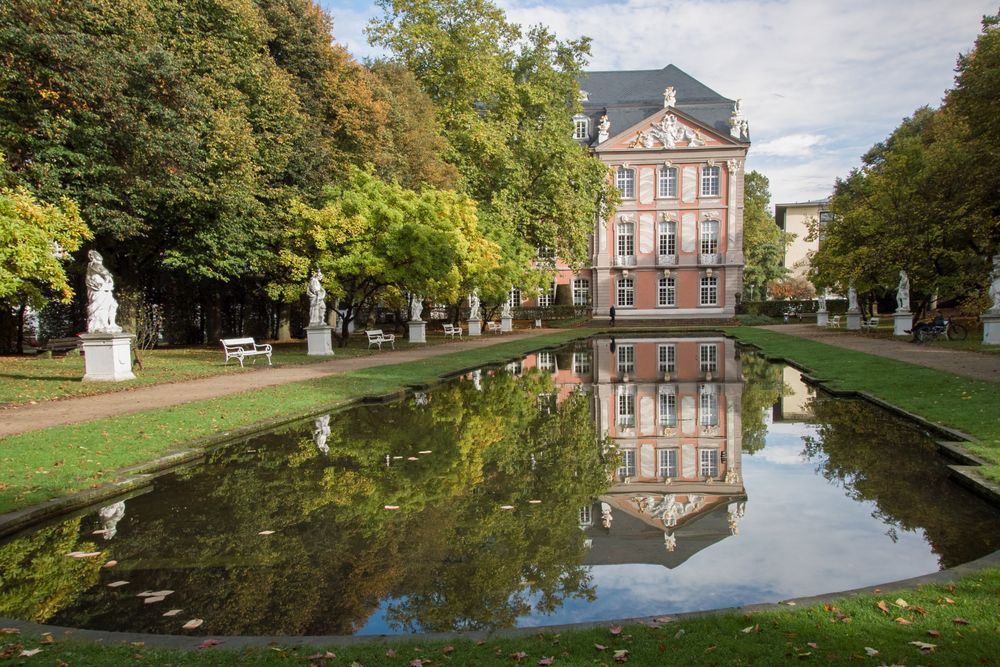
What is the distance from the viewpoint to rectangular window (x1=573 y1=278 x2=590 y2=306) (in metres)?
55.4

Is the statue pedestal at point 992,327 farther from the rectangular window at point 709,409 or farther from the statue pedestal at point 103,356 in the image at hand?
the statue pedestal at point 103,356

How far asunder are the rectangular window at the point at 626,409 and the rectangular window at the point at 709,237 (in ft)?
138

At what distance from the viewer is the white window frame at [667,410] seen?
10.1 m

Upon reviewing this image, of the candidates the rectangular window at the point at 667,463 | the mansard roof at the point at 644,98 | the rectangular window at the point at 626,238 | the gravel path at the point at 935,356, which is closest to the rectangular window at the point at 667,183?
the rectangular window at the point at 626,238

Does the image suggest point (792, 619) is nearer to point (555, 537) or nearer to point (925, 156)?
point (555, 537)

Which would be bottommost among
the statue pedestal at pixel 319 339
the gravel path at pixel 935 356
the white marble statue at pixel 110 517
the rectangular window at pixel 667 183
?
the white marble statue at pixel 110 517

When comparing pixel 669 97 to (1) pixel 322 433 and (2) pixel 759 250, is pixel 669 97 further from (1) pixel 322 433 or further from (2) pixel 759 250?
(1) pixel 322 433

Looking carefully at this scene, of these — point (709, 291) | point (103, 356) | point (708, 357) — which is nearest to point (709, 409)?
point (708, 357)

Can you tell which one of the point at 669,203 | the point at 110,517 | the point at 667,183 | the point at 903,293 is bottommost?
the point at 110,517

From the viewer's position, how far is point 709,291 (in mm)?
52938

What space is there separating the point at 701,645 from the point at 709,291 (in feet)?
170

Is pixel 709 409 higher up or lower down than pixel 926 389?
lower down

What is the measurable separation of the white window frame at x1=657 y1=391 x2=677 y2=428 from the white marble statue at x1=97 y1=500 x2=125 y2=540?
6735mm

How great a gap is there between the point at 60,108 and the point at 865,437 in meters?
19.2
